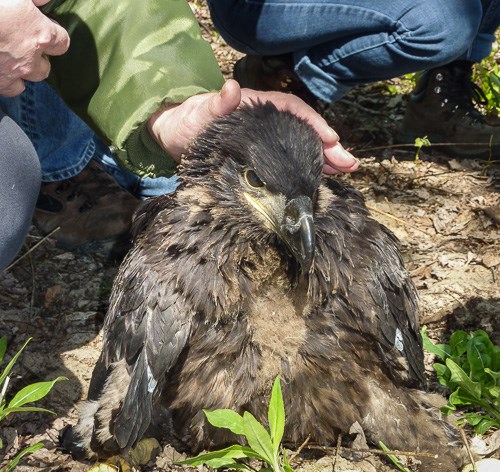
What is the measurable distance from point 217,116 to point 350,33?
195 cm

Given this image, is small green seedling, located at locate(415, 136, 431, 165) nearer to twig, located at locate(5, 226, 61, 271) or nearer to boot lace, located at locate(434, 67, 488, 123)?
boot lace, located at locate(434, 67, 488, 123)

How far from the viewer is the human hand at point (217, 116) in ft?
10.6

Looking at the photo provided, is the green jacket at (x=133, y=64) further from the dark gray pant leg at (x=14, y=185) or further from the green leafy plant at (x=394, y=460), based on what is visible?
the green leafy plant at (x=394, y=460)

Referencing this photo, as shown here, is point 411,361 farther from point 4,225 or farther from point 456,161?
point 456,161

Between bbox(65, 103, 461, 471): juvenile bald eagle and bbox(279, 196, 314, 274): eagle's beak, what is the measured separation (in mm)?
25

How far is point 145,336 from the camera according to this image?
3.17m

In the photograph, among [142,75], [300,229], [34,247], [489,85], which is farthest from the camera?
[489,85]

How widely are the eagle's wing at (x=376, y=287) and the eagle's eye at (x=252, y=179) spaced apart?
1.10ft

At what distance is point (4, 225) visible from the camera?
3279mm

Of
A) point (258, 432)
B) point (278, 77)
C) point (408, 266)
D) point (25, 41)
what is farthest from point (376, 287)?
point (278, 77)

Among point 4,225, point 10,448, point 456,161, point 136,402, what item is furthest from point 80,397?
point 456,161

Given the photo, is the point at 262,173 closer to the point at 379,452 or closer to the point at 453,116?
the point at 379,452

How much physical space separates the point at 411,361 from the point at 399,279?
35 cm

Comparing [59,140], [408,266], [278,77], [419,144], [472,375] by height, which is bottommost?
[408,266]
